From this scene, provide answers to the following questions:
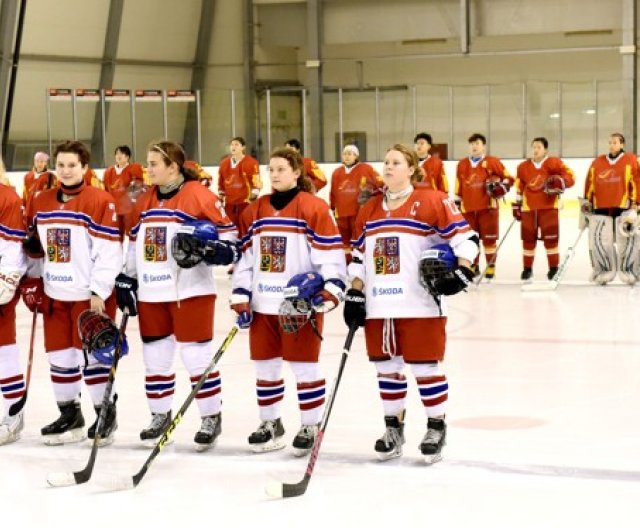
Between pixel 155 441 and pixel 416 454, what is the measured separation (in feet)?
3.39

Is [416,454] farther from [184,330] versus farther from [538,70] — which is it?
[538,70]

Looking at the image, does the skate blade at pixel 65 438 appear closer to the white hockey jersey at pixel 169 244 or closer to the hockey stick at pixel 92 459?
the hockey stick at pixel 92 459

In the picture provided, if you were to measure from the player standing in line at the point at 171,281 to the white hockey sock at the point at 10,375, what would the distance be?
1.86 ft

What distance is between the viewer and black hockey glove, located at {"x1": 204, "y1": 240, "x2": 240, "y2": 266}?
15.7 feet

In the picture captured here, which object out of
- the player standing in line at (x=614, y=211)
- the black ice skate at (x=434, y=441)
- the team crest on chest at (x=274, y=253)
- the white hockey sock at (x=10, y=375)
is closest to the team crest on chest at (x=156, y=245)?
the team crest on chest at (x=274, y=253)

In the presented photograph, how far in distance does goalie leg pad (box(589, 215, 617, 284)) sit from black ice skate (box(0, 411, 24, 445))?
21.9 feet

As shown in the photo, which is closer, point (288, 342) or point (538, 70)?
point (288, 342)

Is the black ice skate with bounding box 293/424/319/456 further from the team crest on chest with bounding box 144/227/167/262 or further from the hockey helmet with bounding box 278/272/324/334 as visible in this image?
the team crest on chest with bounding box 144/227/167/262

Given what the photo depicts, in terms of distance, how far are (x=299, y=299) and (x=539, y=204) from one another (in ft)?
22.9

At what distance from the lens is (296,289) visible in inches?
184

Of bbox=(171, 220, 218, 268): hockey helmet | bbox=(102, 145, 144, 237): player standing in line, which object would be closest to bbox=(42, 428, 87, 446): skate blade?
bbox=(171, 220, 218, 268): hockey helmet

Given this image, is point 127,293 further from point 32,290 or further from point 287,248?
point 287,248

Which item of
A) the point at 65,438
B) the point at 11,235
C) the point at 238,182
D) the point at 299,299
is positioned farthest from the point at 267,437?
the point at 238,182

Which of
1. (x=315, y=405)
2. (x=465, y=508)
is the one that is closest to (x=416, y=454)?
(x=315, y=405)
